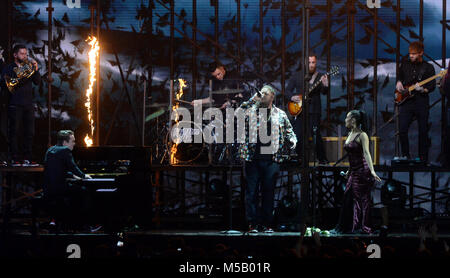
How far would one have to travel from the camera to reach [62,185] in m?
8.37

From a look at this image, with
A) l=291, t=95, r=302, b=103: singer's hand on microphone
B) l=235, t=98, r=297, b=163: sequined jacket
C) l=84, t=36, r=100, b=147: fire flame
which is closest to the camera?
l=235, t=98, r=297, b=163: sequined jacket

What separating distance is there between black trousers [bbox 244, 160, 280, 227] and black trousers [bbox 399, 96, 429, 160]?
2954 mm

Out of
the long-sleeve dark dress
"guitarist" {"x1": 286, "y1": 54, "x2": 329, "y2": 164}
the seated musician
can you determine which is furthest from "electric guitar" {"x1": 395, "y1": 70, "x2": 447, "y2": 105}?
the seated musician

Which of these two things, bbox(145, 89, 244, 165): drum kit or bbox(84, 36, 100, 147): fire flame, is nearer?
bbox(145, 89, 244, 165): drum kit

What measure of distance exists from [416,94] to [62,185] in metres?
5.83

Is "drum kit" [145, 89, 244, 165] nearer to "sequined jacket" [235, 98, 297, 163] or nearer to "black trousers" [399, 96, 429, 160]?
"sequined jacket" [235, 98, 297, 163]

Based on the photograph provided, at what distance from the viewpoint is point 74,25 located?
12719 mm

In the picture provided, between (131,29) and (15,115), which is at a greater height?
(131,29)

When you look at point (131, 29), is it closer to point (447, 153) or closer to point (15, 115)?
point (15, 115)

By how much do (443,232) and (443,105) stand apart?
2.59 meters

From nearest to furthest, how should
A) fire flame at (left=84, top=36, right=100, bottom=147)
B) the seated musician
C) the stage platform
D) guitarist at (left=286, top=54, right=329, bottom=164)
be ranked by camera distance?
the stage platform
the seated musician
guitarist at (left=286, top=54, right=329, bottom=164)
fire flame at (left=84, top=36, right=100, bottom=147)

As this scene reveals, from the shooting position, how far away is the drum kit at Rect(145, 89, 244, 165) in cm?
957
